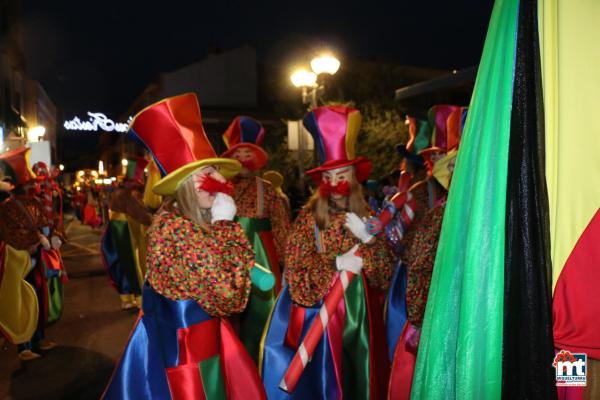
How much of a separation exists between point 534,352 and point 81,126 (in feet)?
88.6

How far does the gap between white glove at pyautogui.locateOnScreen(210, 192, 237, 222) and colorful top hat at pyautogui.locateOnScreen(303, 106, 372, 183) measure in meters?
1.10

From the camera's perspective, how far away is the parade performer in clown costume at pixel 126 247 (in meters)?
7.84

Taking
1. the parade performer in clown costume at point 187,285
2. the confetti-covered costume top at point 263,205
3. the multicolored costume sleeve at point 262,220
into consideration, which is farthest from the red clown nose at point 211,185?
the confetti-covered costume top at point 263,205

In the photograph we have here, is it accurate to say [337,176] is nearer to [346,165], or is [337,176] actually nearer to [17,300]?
[346,165]

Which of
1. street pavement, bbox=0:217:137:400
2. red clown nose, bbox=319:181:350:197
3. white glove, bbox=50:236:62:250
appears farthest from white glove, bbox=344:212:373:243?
white glove, bbox=50:236:62:250

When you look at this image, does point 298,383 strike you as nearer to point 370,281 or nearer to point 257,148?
point 370,281

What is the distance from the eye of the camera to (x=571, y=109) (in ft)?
3.79

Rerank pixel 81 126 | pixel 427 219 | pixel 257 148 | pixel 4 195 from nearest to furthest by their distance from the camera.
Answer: pixel 427 219
pixel 4 195
pixel 257 148
pixel 81 126

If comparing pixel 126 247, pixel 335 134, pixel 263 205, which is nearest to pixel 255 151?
pixel 263 205

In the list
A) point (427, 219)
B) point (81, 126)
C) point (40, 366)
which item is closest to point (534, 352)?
point (427, 219)

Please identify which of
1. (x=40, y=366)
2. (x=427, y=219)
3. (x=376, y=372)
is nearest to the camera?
(x=427, y=219)

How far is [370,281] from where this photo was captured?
3715mm

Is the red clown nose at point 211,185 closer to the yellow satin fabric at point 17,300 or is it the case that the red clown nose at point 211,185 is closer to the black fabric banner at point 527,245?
the black fabric banner at point 527,245

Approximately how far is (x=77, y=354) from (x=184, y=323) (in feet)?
12.9
